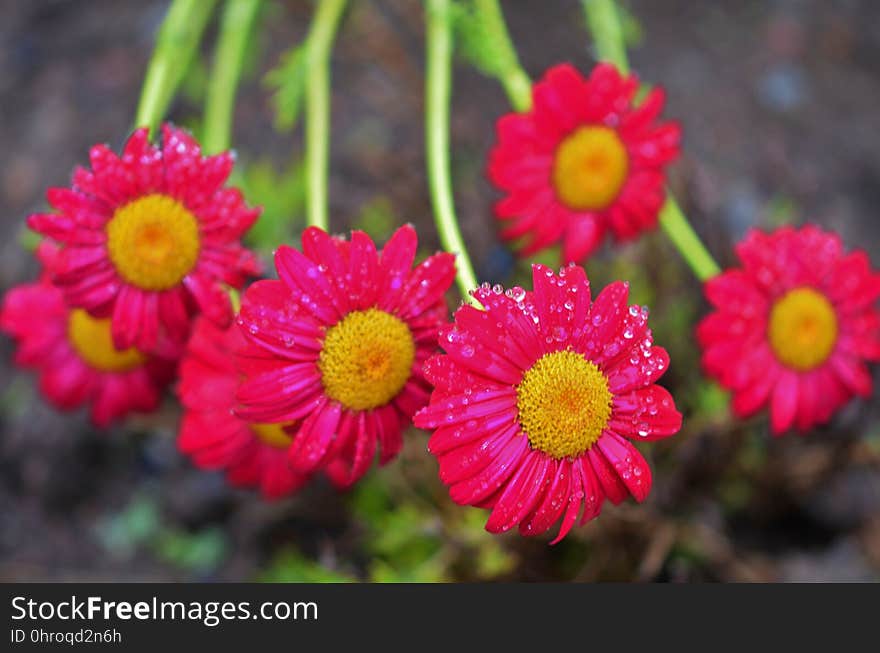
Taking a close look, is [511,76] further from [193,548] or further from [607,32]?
[193,548]

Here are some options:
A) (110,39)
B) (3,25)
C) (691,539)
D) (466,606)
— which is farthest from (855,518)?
(3,25)

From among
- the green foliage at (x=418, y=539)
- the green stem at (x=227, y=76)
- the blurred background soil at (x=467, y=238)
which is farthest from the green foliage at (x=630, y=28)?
the green foliage at (x=418, y=539)

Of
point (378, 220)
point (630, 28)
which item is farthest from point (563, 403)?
point (630, 28)

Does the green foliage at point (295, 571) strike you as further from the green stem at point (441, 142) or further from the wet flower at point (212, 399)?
the green stem at point (441, 142)

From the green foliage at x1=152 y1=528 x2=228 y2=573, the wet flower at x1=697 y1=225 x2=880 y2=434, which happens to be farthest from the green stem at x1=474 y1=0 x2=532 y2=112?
the green foliage at x1=152 y1=528 x2=228 y2=573

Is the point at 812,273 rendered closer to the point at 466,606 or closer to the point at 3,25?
the point at 466,606

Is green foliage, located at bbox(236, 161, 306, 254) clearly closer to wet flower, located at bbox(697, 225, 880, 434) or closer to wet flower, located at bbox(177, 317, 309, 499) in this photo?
wet flower, located at bbox(177, 317, 309, 499)
